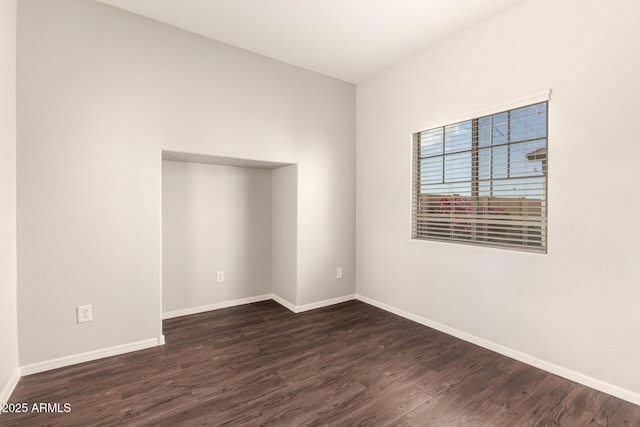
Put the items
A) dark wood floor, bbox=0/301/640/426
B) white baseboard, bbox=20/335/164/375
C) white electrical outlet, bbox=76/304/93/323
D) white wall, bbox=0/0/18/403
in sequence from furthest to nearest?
1. white electrical outlet, bbox=76/304/93/323
2. white baseboard, bbox=20/335/164/375
3. white wall, bbox=0/0/18/403
4. dark wood floor, bbox=0/301/640/426

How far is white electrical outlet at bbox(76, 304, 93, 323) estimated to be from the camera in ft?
8.05

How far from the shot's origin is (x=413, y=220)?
3.43m

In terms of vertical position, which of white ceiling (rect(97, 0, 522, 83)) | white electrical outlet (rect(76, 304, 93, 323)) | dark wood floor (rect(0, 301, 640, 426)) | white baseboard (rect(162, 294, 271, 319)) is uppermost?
white ceiling (rect(97, 0, 522, 83))

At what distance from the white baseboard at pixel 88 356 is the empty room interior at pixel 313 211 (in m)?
0.01

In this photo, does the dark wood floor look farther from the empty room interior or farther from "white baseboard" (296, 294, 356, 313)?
"white baseboard" (296, 294, 356, 313)

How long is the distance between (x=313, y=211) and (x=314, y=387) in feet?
6.61

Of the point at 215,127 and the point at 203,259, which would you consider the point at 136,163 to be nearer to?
the point at 215,127

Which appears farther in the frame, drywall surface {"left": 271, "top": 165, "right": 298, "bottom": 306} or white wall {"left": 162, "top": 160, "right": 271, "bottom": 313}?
drywall surface {"left": 271, "top": 165, "right": 298, "bottom": 306}

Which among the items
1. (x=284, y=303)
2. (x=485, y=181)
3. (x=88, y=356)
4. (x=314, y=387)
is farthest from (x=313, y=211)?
(x=88, y=356)

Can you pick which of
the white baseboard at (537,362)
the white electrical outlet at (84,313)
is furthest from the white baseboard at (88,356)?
the white baseboard at (537,362)

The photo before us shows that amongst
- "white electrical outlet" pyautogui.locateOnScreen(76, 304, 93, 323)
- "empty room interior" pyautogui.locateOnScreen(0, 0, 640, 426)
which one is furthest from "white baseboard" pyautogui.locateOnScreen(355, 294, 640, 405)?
"white electrical outlet" pyautogui.locateOnScreen(76, 304, 93, 323)

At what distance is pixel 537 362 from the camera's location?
2.42 meters

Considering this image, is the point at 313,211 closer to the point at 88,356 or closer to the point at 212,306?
the point at 212,306

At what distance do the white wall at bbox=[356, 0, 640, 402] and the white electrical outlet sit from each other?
2990 mm
